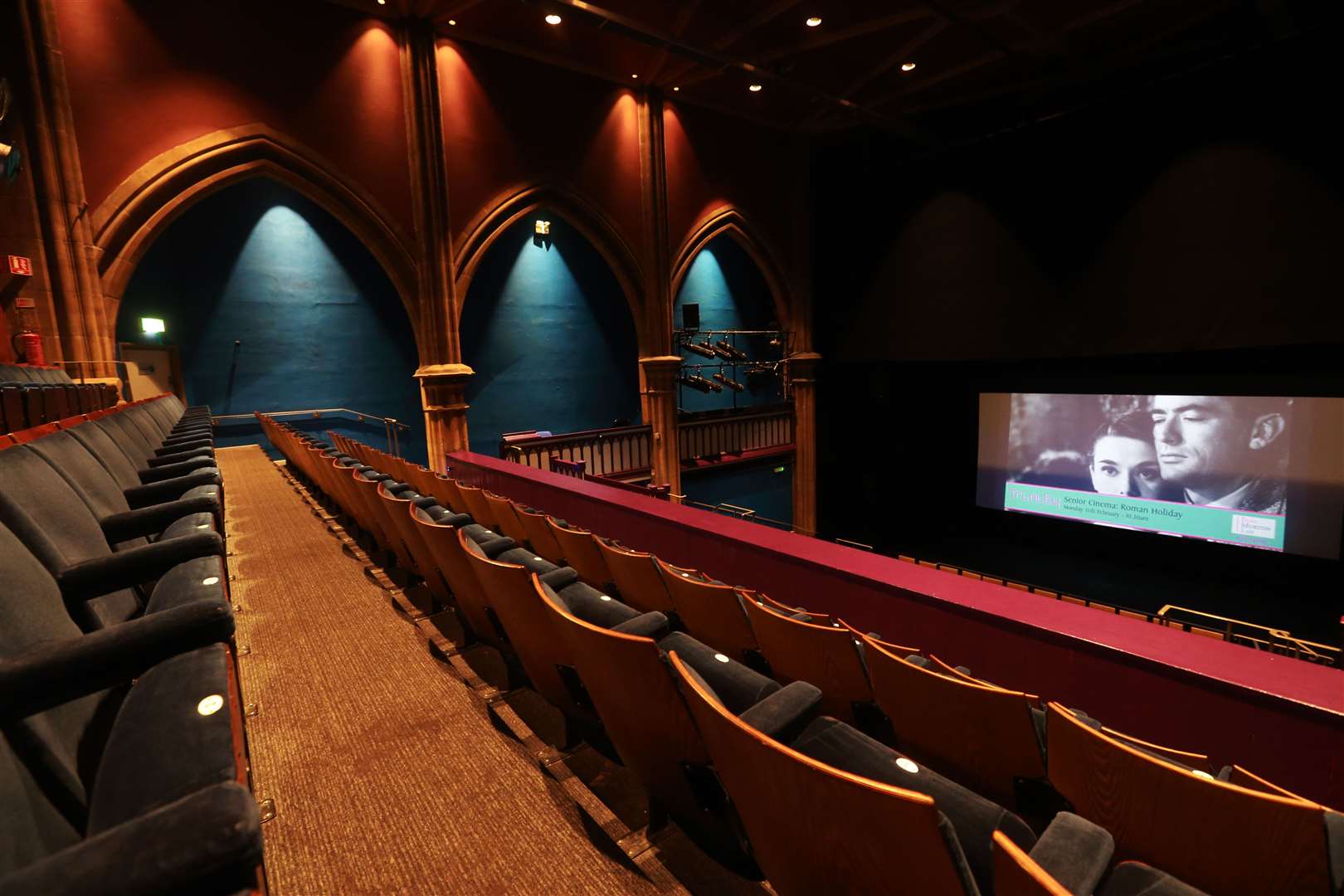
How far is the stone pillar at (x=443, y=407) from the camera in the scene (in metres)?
6.19

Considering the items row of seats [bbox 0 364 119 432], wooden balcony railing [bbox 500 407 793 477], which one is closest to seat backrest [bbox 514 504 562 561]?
row of seats [bbox 0 364 119 432]

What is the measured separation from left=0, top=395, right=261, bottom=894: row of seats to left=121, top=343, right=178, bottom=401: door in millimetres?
5891

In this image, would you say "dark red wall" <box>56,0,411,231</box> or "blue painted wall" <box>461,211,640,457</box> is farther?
"blue painted wall" <box>461,211,640,457</box>

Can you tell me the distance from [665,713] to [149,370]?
7275 mm

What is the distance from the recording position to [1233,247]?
4809 mm

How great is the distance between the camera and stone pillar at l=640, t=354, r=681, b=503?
25.8 ft

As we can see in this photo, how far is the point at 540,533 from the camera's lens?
8.58 ft

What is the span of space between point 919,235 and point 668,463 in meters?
4.06

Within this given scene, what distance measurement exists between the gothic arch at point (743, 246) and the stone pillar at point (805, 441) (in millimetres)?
804

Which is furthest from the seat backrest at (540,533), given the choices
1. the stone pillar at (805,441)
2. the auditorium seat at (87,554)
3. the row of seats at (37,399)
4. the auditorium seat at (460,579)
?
the stone pillar at (805,441)

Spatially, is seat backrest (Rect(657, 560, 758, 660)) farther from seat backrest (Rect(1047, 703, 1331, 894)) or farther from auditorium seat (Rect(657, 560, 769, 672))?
seat backrest (Rect(1047, 703, 1331, 894))

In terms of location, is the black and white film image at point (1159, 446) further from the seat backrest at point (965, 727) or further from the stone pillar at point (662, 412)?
the seat backrest at point (965, 727)

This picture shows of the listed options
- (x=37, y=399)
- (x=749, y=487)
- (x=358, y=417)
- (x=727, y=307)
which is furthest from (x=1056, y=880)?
(x=727, y=307)

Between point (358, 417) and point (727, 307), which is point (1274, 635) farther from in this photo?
point (727, 307)
